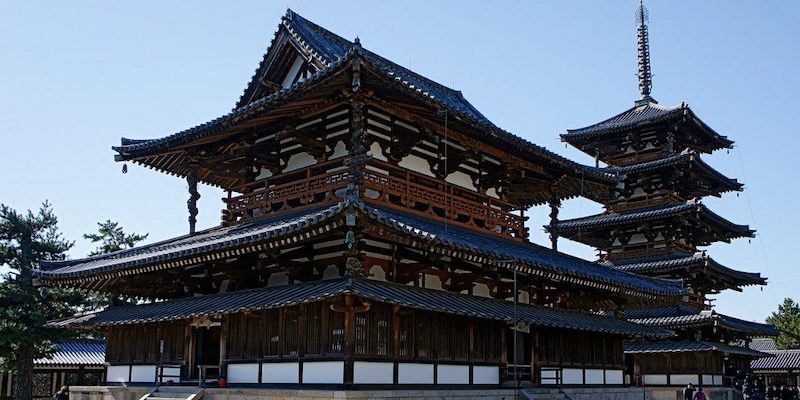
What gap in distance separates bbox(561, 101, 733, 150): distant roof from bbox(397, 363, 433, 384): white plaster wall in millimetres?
30040

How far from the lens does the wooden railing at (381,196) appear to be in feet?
74.0

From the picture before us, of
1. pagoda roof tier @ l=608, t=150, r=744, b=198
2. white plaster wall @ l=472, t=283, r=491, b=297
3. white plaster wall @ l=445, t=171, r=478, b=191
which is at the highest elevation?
pagoda roof tier @ l=608, t=150, r=744, b=198

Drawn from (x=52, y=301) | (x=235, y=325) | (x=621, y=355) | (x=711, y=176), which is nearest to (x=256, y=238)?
(x=235, y=325)

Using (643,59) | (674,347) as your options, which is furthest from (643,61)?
(674,347)

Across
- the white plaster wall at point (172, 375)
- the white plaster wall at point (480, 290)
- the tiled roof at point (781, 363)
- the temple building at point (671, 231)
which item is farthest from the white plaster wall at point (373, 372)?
the tiled roof at point (781, 363)

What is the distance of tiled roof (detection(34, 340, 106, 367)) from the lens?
44938 mm

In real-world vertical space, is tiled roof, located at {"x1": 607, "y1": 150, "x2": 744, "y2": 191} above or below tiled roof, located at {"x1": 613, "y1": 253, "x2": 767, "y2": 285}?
above

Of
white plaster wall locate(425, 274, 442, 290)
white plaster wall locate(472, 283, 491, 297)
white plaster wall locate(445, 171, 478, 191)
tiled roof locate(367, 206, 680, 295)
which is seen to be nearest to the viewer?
tiled roof locate(367, 206, 680, 295)

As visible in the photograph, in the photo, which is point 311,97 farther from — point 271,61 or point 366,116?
point 271,61

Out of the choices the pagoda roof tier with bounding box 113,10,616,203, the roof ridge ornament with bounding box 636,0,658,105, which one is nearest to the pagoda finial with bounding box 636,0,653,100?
the roof ridge ornament with bounding box 636,0,658,105

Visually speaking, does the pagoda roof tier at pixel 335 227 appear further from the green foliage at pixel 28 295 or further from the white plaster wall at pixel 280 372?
the green foliage at pixel 28 295

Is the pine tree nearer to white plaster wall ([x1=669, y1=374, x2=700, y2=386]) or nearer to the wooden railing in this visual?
the wooden railing

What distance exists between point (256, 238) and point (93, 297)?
3198cm

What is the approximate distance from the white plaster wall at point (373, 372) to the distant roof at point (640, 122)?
31414mm
